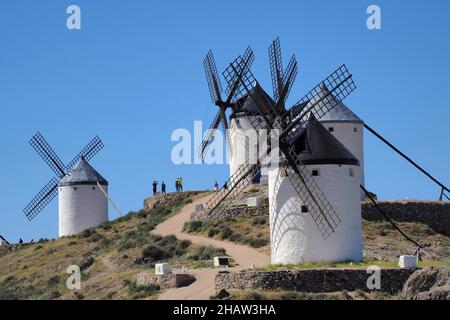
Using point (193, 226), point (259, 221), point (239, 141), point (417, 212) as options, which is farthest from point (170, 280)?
point (239, 141)

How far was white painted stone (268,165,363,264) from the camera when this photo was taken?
42.9 m

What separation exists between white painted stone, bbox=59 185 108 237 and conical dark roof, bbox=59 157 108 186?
0.87 ft

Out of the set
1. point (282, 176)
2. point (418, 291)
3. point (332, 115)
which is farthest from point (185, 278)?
point (332, 115)

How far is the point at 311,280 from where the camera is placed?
39312mm

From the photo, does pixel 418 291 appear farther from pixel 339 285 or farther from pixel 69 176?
pixel 69 176

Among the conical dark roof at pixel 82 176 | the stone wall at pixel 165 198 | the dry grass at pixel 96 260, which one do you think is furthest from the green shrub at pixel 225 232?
the conical dark roof at pixel 82 176

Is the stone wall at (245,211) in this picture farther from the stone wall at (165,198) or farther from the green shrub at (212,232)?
the stone wall at (165,198)

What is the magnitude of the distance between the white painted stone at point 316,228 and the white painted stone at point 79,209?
23.2 m

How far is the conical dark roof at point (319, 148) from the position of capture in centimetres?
4322

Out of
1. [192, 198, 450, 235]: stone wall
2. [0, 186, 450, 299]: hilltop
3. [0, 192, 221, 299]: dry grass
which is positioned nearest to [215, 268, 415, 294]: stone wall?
[0, 186, 450, 299]: hilltop

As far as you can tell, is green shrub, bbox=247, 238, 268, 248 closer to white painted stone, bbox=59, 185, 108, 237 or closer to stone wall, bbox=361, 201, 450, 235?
stone wall, bbox=361, 201, 450, 235

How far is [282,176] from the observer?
4347 cm
